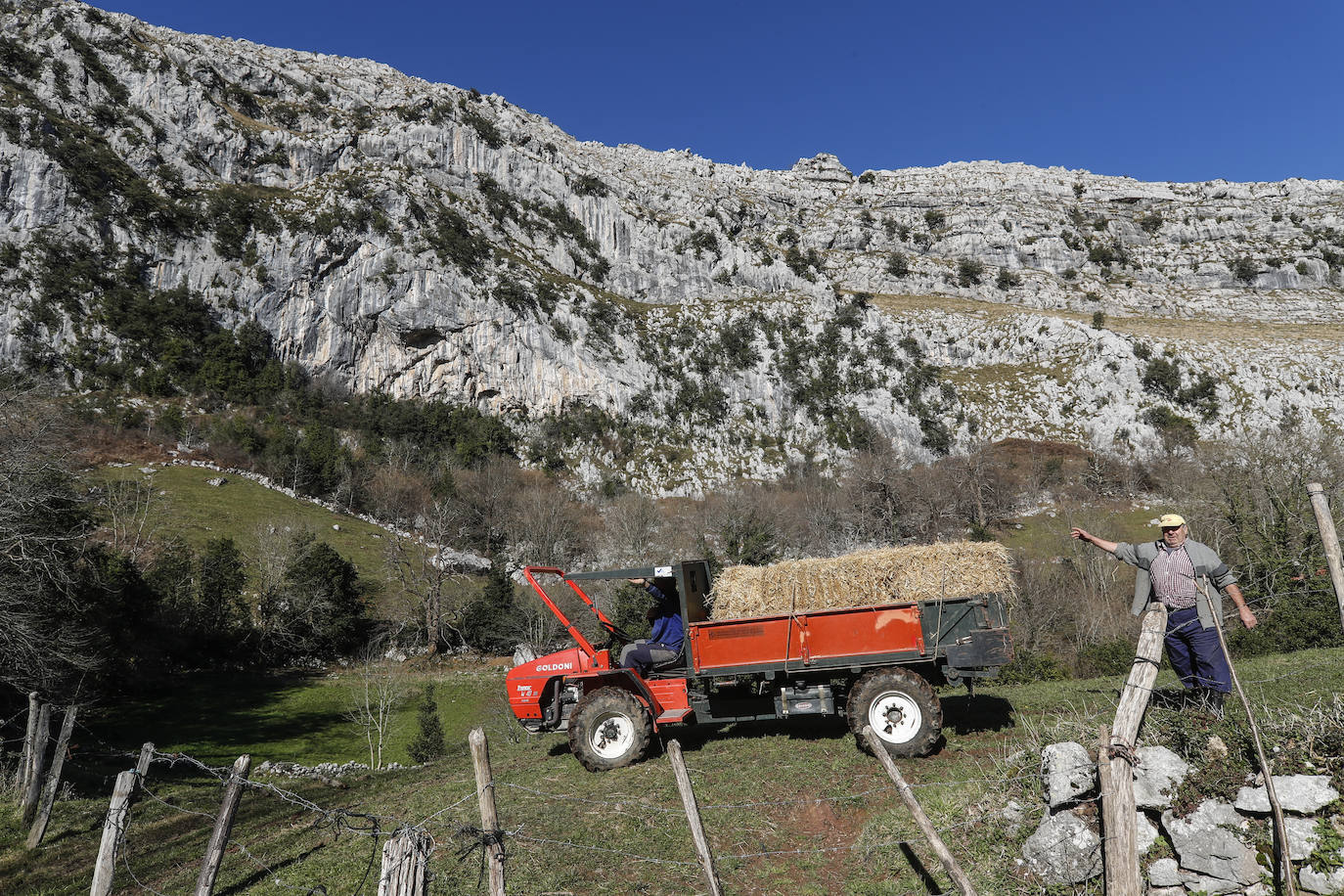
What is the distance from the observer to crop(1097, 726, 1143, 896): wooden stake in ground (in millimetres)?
4500

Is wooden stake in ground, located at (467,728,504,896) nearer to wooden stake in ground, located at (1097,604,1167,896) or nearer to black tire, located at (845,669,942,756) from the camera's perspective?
wooden stake in ground, located at (1097,604,1167,896)

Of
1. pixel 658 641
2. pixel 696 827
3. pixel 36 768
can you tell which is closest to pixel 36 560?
pixel 36 768

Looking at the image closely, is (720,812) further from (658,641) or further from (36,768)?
(36,768)

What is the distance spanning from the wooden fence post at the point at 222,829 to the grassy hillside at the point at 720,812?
0.48 metres

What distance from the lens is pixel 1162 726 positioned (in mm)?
6152

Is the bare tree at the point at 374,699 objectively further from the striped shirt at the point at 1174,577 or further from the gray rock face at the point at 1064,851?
the striped shirt at the point at 1174,577

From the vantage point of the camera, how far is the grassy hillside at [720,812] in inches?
239

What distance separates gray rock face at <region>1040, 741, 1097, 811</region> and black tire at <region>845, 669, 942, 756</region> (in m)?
2.66

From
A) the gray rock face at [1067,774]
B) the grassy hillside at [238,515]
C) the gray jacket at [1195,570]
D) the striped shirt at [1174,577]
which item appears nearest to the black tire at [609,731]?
the gray rock face at [1067,774]

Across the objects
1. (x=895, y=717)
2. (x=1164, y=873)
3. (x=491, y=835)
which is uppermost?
(x=491, y=835)

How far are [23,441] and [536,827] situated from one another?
2029cm

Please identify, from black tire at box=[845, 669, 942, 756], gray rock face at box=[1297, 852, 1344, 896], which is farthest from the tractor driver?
gray rock face at box=[1297, 852, 1344, 896]

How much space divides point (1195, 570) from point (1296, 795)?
210 centimetres

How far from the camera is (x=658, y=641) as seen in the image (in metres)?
10.5
